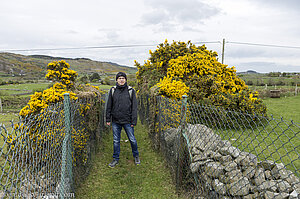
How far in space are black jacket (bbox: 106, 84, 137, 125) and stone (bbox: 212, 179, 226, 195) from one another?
2161mm

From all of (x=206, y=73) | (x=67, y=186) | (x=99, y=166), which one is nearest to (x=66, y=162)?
(x=67, y=186)

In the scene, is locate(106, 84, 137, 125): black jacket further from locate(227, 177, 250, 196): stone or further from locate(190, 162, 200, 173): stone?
locate(227, 177, 250, 196): stone

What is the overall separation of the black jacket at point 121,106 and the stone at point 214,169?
1.95 meters

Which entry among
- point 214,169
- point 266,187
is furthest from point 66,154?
point 266,187

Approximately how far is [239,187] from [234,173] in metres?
0.22

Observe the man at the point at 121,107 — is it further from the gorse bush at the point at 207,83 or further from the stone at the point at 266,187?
the stone at the point at 266,187

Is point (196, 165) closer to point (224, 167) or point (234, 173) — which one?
point (224, 167)

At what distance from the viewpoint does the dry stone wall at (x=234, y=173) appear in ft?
7.46

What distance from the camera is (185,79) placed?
24.7 ft

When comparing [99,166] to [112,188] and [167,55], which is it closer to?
[112,188]

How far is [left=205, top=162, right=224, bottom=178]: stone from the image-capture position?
2669 millimetres

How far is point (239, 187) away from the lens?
2.36 metres

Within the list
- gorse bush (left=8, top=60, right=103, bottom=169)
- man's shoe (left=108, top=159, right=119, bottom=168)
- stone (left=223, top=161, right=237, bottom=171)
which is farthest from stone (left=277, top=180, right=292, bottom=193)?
man's shoe (left=108, top=159, right=119, bottom=168)

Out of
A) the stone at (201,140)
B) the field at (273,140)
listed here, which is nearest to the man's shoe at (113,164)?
the stone at (201,140)
